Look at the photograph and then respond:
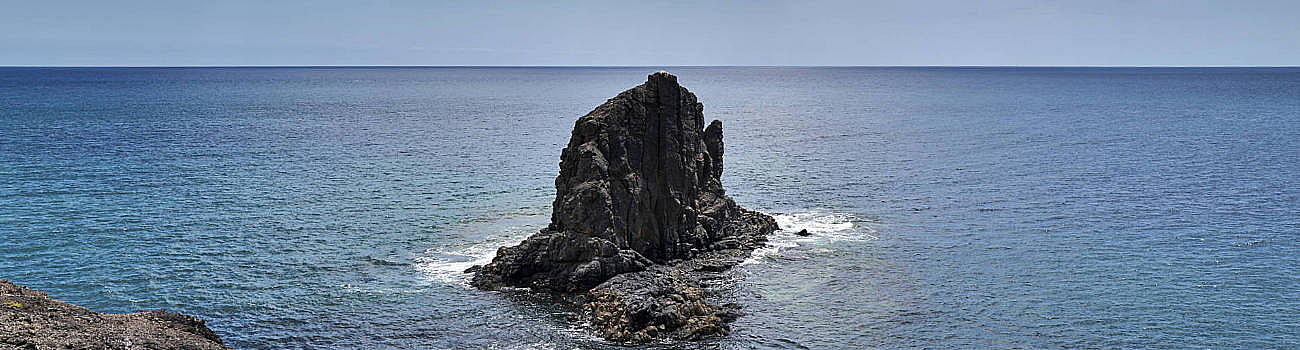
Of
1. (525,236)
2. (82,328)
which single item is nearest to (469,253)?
(525,236)

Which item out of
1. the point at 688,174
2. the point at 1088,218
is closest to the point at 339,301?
the point at 688,174

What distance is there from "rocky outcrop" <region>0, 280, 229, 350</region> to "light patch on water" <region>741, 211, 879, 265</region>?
3408 centimetres

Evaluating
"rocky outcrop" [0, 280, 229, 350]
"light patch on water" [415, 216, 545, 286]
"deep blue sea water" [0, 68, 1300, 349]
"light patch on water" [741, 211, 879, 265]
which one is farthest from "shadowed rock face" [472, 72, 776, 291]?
"rocky outcrop" [0, 280, 229, 350]

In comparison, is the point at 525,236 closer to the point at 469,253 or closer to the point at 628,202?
the point at 469,253

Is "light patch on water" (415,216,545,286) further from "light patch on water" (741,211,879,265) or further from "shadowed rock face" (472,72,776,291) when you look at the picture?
"light patch on water" (741,211,879,265)

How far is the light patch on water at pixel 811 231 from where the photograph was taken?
231 feet

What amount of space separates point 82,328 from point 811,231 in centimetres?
5001

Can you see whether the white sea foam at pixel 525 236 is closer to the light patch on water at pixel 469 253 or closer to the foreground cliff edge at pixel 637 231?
the light patch on water at pixel 469 253

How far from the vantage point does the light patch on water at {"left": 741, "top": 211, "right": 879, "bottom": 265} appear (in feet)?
231

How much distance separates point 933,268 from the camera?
66.2 meters

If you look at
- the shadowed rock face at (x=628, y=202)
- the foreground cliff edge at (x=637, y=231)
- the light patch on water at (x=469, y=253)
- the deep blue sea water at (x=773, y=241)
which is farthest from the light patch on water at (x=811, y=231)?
the light patch on water at (x=469, y=253)

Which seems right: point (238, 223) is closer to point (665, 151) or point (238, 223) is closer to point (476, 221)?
point (476, 221)

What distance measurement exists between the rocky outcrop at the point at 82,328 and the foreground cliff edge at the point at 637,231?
58.5 feet

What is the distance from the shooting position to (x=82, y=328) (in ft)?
138
